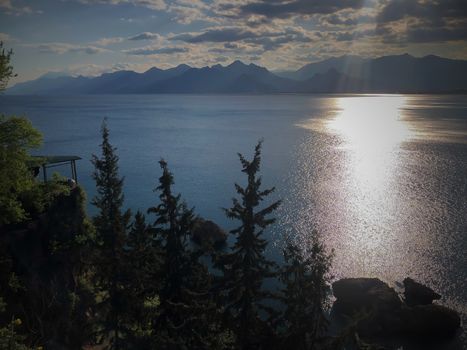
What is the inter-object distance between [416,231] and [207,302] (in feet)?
154

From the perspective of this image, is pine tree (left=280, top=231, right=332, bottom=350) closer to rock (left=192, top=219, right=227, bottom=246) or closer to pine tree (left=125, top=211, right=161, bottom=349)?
pine tree (left=125, top=211, right=161, bottom=349)

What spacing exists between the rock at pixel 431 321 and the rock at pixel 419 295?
7.27 feet

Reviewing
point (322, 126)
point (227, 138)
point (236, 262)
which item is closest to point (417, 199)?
point (236, 262)

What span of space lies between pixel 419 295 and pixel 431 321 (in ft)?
12.7

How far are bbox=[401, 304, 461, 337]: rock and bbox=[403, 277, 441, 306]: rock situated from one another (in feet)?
7.27

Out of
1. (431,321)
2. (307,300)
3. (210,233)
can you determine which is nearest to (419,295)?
(431,321)

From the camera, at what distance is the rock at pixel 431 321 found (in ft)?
120

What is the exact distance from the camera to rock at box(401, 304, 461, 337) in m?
36.7

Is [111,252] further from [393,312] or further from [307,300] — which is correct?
[393,312]

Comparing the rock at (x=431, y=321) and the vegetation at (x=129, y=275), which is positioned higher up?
the vegetation at (x=129, y=275)

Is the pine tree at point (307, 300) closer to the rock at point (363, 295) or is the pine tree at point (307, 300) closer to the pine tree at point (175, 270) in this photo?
the pine tree at point (175, 270)

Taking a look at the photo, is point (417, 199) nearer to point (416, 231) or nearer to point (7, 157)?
point (416, 231)

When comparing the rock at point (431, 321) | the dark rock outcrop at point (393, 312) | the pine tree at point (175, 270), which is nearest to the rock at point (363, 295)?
the dark rock outcrop at point (393, 312)

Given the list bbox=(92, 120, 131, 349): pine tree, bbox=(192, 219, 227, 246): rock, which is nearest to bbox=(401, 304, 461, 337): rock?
bbox=(192, 219, 227, 246): rock
